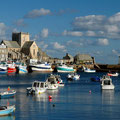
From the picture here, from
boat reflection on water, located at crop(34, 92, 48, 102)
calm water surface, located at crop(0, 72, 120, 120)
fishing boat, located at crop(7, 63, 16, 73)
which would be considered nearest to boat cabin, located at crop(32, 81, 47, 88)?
boat reflection on water, located at crop(34, 92, 48, 102)

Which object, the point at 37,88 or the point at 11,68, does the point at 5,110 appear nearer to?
the point at 37,88

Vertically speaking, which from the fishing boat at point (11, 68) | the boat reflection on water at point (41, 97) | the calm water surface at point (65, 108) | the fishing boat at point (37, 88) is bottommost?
the calm water surface at point (65, 108)

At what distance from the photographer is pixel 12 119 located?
1690 inches

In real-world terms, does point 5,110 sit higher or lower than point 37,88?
lower

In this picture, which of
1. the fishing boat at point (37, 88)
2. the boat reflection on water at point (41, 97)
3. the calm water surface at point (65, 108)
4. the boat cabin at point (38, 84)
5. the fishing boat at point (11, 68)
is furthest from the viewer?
the fishing boat at point (11, 68)

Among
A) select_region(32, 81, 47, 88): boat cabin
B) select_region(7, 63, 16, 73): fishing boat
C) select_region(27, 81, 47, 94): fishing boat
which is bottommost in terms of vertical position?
select_region(27, 81, 47, 94): fishing boat

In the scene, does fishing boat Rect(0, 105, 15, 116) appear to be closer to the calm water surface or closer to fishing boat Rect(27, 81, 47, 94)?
the calm water surface

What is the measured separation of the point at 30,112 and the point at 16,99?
13.4 meters

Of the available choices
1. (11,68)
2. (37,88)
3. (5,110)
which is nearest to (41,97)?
(37,88)

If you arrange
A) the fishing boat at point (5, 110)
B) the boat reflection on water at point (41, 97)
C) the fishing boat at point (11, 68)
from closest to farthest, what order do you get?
the fishing boat at point (5, 110)
the boat reflection on water at point (41, 97)
the fishing boat at point (11, 68)

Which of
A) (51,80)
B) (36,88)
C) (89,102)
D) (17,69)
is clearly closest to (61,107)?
(89,102)

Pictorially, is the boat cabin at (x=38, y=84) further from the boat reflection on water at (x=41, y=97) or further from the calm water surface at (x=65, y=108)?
the calm water surface at (x=65, y=108)

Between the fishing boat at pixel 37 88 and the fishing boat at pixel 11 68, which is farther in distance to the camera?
the fishing boat at pixel 11 68

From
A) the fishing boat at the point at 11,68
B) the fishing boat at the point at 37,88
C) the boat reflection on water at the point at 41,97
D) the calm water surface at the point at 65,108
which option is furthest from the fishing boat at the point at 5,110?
the fishing boat at the point at 11,68
